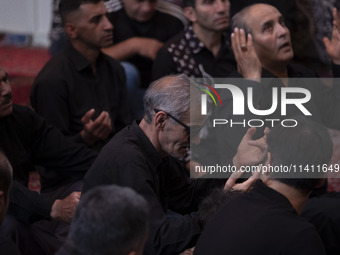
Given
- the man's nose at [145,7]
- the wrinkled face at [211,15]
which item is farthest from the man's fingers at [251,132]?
the man's nose at [145,7]

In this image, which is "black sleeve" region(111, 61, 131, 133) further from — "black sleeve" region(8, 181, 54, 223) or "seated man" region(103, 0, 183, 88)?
"black sleeve" region(8, 181, 54, 223)

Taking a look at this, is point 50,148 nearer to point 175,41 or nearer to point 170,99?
point 170,99

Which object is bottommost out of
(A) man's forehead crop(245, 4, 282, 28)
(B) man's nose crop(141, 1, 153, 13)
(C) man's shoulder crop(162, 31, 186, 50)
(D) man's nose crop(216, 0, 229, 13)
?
(C) man's shoulder crop(162, 31, 186, 50)

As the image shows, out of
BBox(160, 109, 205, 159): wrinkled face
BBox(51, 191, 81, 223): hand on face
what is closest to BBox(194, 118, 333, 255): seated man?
BBox(160, 109, 205, 159): wrinkled face

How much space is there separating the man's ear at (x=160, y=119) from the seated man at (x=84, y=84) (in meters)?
0.72

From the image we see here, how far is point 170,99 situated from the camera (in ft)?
6.04

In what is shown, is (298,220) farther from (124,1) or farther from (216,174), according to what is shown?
(124,1)

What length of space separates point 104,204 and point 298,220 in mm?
504

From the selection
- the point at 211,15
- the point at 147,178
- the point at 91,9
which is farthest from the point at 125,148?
the point at 211,15

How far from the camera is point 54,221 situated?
2.22m

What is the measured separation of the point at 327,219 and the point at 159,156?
2.38ft

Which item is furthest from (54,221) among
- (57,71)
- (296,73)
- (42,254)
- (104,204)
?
(296,73)

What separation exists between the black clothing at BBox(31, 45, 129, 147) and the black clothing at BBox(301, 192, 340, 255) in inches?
38.1

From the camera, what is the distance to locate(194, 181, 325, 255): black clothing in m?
1.44
